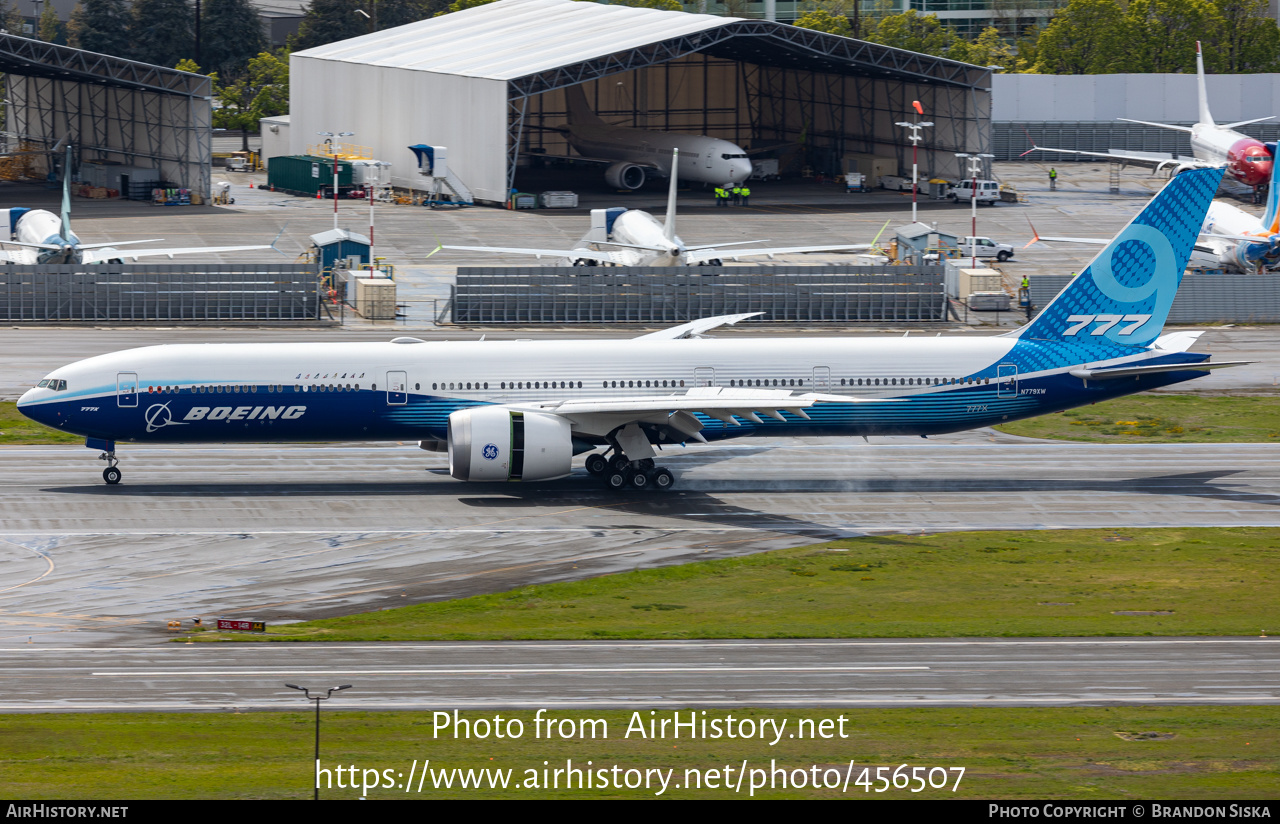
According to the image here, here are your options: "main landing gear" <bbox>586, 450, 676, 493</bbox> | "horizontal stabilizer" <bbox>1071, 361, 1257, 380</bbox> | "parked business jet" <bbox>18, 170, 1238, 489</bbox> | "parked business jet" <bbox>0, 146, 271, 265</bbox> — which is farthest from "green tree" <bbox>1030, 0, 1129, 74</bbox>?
"main landing gear" <bbox>586, 450, 676, 493</bbox>

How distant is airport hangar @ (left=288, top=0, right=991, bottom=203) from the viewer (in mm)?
127812

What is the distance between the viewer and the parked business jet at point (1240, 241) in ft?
311

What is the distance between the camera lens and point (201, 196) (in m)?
134

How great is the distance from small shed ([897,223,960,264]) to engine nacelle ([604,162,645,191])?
45.3 metres

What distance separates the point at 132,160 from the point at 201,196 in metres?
16.1

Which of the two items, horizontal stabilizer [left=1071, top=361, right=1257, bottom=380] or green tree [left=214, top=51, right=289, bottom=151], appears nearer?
horizontal stabilizer [left=1071, top=361, right=1257, bottom=380]

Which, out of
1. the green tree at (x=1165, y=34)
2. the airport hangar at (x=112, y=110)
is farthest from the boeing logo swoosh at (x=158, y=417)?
the green tree at (x=1165, y=34)

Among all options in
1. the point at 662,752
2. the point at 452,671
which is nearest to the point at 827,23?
the point at 452,671

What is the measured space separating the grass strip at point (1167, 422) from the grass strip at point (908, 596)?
15.1 metres

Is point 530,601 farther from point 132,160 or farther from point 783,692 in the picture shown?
point 132,160

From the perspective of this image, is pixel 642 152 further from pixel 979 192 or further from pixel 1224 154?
pixel 1224 154

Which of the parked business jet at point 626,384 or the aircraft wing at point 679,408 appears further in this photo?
the parked business jet at point 626,384

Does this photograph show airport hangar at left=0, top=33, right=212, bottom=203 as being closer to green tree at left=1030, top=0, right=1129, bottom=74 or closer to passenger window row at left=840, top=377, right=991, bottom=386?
passenger window row at left=840, top=377, right=991, bottom=386

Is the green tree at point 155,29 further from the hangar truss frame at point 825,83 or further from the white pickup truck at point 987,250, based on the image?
the white pickup truck at point 987,250
